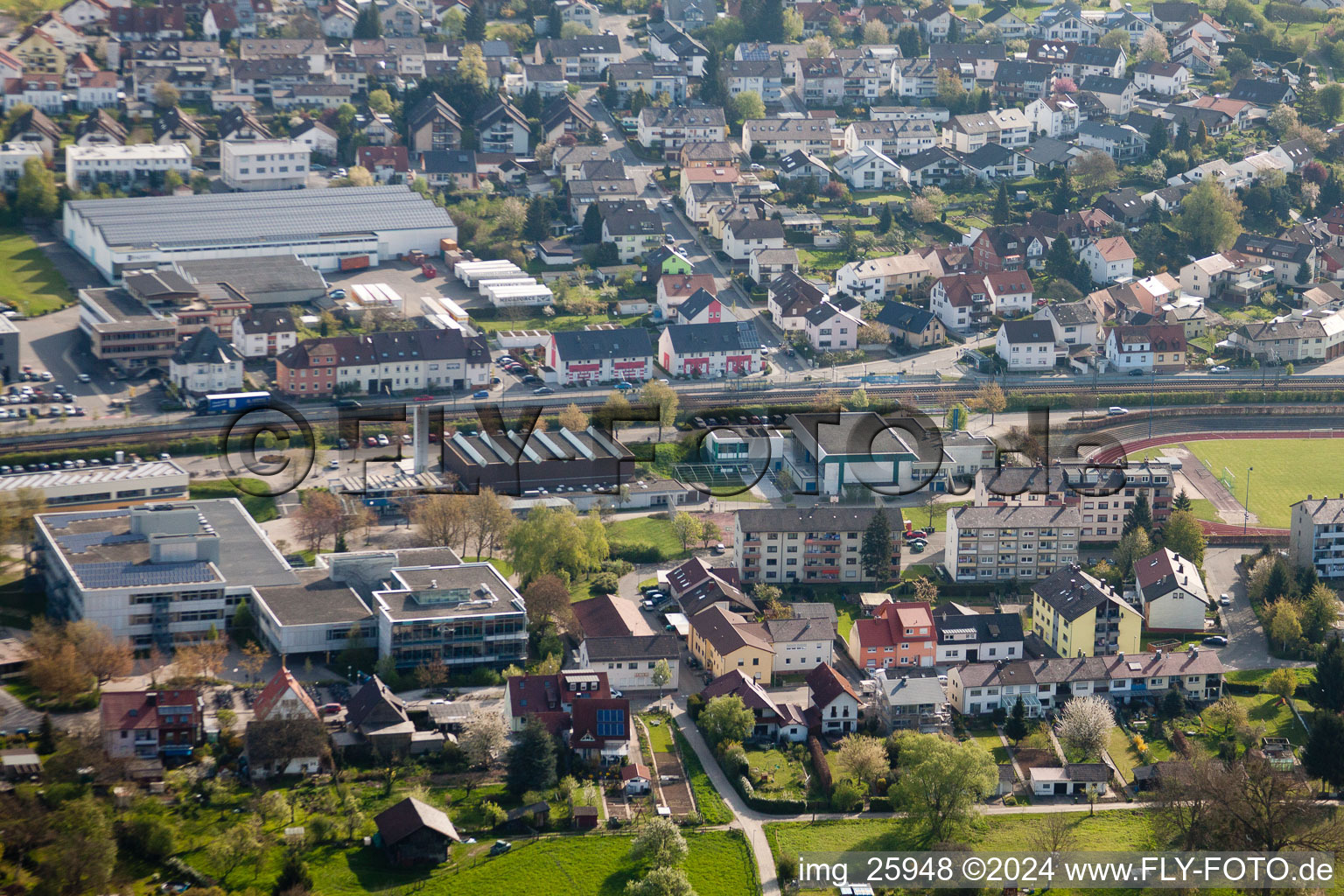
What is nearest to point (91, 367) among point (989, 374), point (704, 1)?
point (989, 374)

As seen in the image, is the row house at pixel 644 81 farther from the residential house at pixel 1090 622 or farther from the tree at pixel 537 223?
the residential house at pixel 1090 622

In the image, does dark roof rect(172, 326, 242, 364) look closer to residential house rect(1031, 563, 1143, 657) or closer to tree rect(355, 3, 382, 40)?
residential house rect(1031, 563, 1143, 657)

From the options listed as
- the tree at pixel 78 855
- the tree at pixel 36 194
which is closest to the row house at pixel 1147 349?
the tree at pixel 36 194

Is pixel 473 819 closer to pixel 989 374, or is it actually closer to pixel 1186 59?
pixel 989 374

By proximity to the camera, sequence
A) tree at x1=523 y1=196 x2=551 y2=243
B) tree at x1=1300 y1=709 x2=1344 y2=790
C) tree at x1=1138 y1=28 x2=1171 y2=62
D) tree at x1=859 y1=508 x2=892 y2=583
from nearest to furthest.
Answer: tree at x1=1300 y1=709 x2=1344 y2=790
tree at x1=859 y1=508 x2=892 y2=583
tree at x1=523 y1=196 x2=551 y2=243
tree at x1=1138 y1=28 x2=1171 y2=62

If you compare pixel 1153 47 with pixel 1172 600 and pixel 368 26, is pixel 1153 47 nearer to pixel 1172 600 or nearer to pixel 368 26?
pixel 368 26

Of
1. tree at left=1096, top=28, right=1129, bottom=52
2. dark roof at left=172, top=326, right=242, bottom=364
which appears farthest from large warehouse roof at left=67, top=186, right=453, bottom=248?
tree at left=1096, top=28, right=1129, bottom=52
